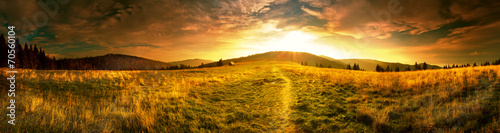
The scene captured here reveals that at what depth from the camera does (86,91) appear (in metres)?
10.2

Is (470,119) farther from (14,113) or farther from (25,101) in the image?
(25,101)

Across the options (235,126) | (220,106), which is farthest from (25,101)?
(235,126)

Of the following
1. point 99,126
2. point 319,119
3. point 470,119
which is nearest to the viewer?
point 470,119

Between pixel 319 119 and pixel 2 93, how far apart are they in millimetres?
13798

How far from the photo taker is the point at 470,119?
15.4 feet

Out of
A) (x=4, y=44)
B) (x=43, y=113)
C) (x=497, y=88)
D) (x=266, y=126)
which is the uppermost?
(x=4, y=44)

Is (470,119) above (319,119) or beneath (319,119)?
above

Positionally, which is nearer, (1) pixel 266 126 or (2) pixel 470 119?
(2) pixel 470 119

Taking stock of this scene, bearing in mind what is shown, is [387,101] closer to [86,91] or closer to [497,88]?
[497,88]

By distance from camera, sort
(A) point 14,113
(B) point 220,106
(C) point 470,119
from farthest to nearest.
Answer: (B) point 220,106 → (A) point 14,113 → (C) point 470,119

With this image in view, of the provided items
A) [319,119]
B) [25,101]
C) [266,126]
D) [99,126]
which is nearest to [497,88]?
[319,119]

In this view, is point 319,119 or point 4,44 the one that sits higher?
point 4,44

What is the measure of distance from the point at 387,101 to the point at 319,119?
155 inches

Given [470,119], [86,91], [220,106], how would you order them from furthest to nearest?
[86,91]
[220,106]
[470,119]
